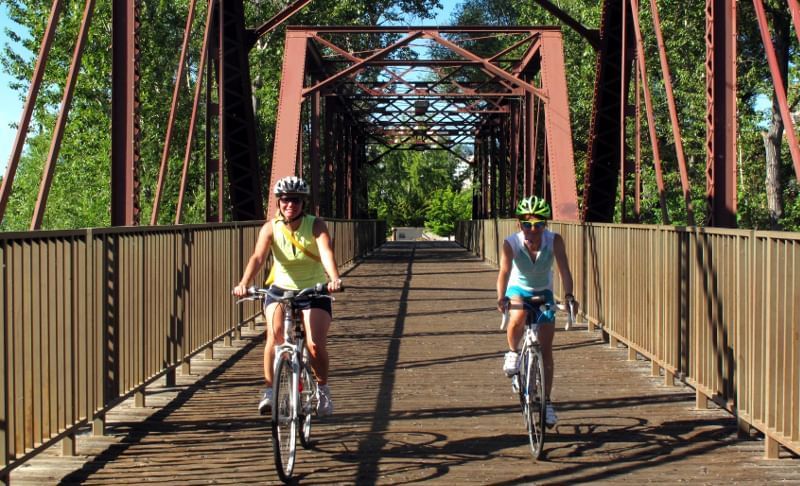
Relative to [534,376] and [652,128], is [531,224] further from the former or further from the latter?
[652,128]

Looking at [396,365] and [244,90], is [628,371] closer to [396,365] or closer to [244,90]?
[396,365]

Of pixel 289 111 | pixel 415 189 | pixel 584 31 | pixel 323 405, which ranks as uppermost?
pixel 415 189

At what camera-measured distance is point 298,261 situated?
7367mm

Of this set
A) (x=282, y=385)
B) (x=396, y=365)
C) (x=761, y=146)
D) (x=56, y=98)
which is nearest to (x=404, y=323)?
(x=396, y=365)

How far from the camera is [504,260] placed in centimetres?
787

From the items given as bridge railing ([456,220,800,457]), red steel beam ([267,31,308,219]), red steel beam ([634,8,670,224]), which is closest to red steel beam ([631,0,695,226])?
red steel beam ([634,8,670,224])

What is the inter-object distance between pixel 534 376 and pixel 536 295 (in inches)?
24.9

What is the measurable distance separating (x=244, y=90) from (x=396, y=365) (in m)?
8.43

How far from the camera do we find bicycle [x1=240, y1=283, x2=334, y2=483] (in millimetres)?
6523

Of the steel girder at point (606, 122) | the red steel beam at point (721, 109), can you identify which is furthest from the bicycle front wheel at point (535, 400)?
the steel girder at point (606, 122)

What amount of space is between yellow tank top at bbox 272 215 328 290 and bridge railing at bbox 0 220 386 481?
1.17 meters

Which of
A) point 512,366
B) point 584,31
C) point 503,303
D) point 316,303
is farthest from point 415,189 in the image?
point 316,303

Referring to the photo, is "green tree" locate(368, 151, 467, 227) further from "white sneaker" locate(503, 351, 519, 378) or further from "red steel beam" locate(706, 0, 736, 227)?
"white sneaker" locate(503, 351, 519, 378)

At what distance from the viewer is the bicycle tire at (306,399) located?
7207 mm
